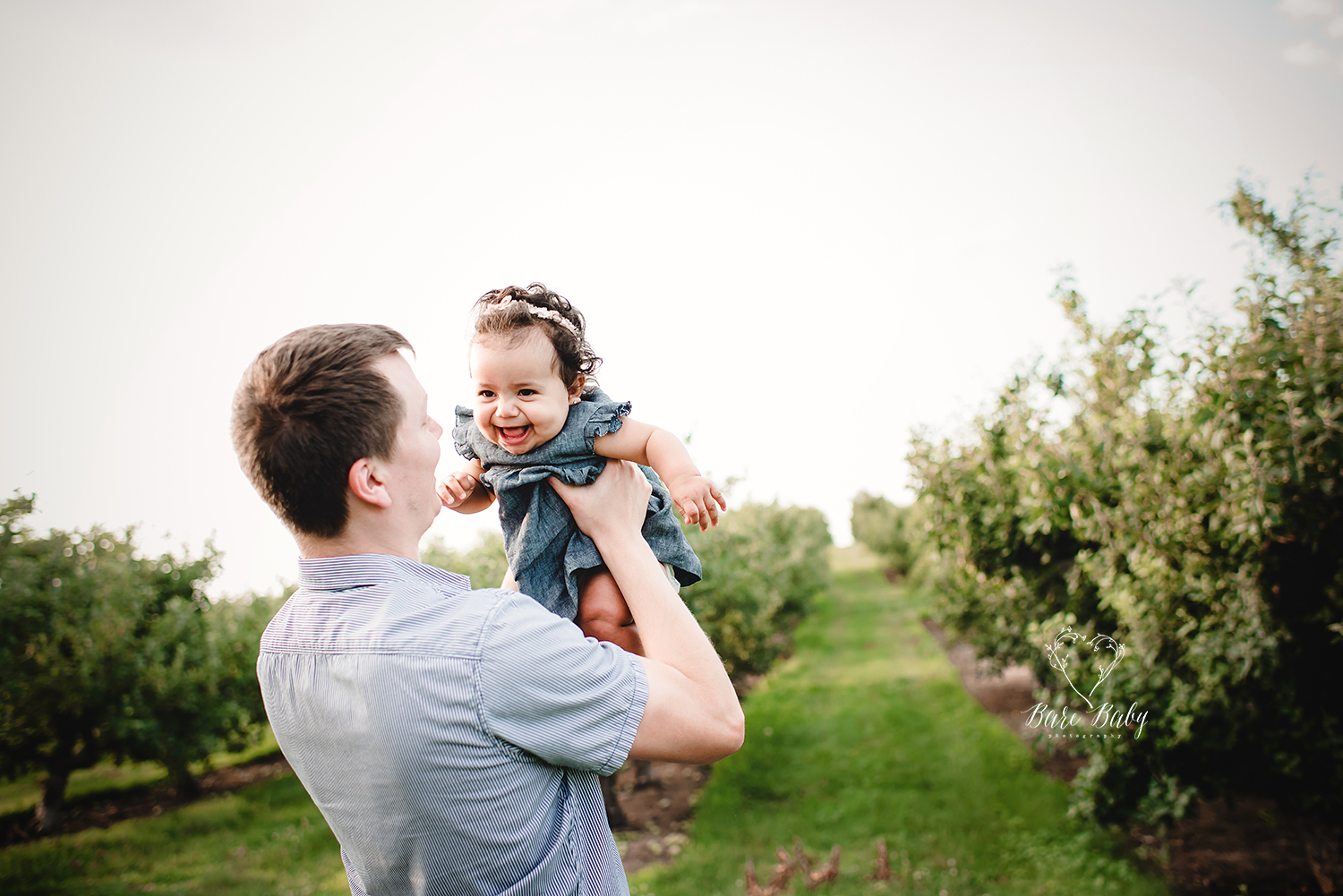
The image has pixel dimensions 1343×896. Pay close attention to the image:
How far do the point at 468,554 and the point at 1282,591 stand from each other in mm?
8759

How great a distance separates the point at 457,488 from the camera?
2244 mm

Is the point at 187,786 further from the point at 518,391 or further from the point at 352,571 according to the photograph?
the point at 352,571

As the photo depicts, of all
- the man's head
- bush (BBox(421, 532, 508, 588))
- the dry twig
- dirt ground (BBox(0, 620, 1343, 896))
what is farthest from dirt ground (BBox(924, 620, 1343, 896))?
bush (BBox(421, 532, 508, 588))

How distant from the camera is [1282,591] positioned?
4203 millimetres

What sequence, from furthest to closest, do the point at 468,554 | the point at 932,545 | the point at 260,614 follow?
the point at 260,614, the point at 468,554, the point at 932,545

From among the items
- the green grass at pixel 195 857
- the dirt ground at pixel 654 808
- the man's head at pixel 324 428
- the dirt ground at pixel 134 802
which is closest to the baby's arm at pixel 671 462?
the man's head at pixel 324 428

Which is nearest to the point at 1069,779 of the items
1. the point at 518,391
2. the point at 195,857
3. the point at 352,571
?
the point at 518,391

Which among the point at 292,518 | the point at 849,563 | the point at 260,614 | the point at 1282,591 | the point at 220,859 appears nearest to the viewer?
the point at 292,518

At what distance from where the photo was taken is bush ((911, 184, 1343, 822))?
378 centimetres

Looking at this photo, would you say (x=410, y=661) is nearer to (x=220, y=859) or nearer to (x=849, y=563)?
(x=220, y=859)

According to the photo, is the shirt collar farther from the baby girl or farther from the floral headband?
the floral headband

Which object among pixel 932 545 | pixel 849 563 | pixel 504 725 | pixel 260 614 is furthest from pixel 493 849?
pixel 849 563

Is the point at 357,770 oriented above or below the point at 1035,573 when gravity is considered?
above
